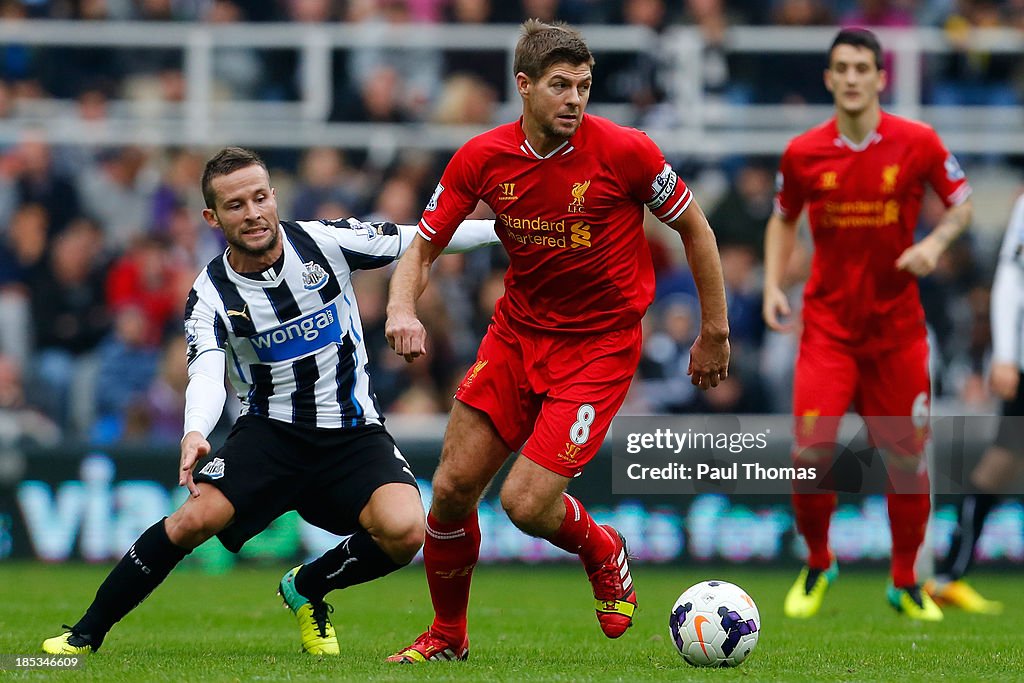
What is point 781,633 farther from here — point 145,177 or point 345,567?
point 145,177

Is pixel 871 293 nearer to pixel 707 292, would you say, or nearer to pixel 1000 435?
pixel 1000 435

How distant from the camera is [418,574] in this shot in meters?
12.7

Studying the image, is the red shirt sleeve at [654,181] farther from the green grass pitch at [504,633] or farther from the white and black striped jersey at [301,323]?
the green grass pitch at [504,633]

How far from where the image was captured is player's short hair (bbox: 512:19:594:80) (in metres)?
6.70

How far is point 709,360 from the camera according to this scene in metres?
6.93

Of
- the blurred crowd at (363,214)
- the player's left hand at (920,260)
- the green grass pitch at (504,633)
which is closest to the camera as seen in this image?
the green grass pitch at (504,633)

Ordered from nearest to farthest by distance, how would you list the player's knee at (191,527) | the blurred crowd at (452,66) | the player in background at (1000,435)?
the player's knee at (191,527) → the player in background at (1000,435) → the blurred crowd at (452,66)

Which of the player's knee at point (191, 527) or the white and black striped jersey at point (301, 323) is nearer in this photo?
the player's knee at point (191, 527)

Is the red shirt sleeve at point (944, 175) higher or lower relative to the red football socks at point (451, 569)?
higher

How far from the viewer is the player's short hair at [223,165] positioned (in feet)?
23.1

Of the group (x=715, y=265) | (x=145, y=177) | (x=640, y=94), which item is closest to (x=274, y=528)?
(x=145, y=177)

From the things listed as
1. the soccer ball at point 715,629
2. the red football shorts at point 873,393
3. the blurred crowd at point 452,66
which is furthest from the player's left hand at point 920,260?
the blurred crowd at point 452,66

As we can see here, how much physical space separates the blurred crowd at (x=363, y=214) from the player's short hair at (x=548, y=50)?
22.3 ft

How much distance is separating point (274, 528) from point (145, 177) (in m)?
4.24
